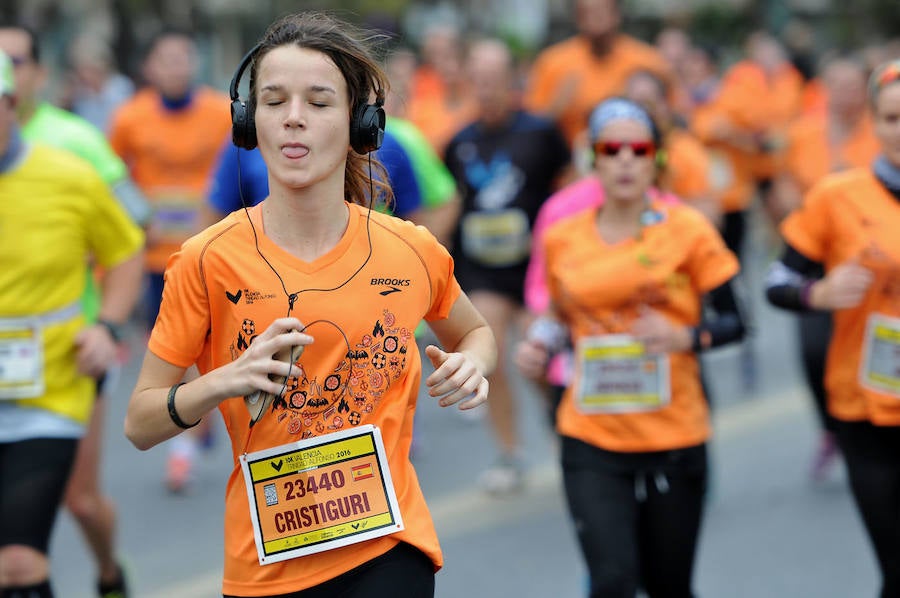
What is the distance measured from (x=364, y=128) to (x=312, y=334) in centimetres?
45

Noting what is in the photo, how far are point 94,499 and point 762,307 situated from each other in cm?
885

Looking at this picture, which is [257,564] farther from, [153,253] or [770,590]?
[153,253]

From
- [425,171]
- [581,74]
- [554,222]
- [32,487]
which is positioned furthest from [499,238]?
[32,487]

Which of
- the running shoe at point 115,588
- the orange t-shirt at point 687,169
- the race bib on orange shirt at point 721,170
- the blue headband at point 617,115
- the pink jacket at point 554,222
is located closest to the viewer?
the blue headband at point 617,115

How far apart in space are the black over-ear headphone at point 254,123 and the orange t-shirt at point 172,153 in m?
5.59

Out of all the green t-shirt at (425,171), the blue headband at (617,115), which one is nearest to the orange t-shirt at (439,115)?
the green t-shirt at (425,171)

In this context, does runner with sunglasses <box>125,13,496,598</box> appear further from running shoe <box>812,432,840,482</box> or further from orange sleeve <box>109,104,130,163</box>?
orange sleeve <box>109,104,130,163</box>

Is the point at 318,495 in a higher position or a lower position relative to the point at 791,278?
lower

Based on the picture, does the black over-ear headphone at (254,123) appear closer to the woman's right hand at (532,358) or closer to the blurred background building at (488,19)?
the woman's right hand at (532,358)

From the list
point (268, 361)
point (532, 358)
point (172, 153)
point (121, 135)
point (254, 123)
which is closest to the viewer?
point (268, 361)

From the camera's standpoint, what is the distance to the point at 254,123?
313 centimetres

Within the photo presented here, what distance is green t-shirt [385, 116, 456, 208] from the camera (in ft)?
23.0

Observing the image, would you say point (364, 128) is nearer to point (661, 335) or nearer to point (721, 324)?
point (661, 335)

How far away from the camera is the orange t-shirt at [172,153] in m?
8.70
